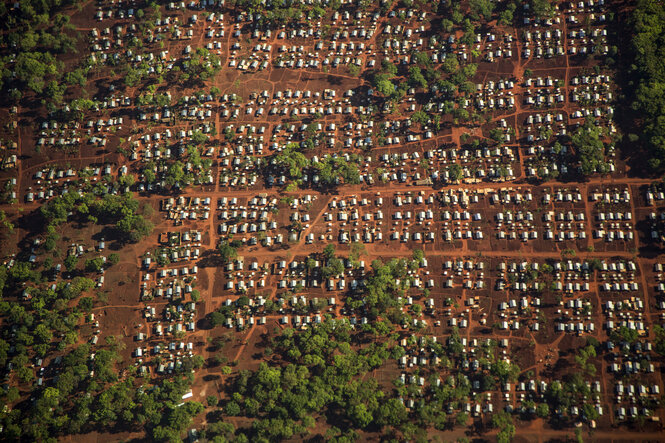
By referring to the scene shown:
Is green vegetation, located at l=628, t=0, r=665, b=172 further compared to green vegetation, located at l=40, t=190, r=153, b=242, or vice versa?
green vegetation, located at l=40, t=190, r=153, b=242

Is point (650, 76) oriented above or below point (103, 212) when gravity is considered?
above

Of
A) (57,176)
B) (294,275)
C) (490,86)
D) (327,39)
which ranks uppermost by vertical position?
(327,39)

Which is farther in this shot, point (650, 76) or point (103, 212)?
point (103, 212)

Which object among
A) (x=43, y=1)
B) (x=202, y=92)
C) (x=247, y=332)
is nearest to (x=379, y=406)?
(x=247, y=332)

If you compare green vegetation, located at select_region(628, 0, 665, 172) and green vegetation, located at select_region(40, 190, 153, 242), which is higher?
green vegetation, located at select_region(628, 0, 665, 172)

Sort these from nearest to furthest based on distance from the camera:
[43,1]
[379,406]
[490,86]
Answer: [379,406] → [490,86] → [43,1]

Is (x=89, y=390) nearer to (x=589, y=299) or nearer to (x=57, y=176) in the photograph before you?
(x=57, y=176)

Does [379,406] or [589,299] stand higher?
[589,299]

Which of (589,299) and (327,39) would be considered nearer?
(589,299)

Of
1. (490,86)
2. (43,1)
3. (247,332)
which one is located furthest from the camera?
(43,1)

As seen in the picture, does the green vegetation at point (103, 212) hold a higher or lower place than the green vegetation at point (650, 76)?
lower

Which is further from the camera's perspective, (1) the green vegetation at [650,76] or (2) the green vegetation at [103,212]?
(2) the green vegetation at [103,212]
